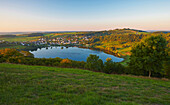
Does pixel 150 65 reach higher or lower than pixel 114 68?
higher

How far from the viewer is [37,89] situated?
7395mm

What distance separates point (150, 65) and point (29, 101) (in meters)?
20.6

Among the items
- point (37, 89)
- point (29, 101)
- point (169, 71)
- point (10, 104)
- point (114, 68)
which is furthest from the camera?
point (114, 68)

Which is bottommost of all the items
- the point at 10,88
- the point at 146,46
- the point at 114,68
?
the point at 114,68

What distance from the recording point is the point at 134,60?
19.0 m

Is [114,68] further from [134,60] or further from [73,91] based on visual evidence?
[73,91]

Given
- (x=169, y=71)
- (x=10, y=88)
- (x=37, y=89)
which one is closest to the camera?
(x=10, y=88)

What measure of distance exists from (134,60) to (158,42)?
5.43m

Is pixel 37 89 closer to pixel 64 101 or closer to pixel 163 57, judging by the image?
pixel 64 101

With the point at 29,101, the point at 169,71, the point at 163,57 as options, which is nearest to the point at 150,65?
the point at 163,57

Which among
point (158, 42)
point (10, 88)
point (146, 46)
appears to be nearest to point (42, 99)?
point (10, 88)

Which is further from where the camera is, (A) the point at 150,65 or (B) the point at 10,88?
(A) the point at 150,65

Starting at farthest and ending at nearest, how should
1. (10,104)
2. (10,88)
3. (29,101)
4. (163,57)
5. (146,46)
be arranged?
1. (146,46)
2. (163,57)
3. (10,88)
4. (29,101)
5. (10,104)

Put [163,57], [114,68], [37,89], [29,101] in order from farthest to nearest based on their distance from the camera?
[114,68], [163,57], [37,89], [29,101]
